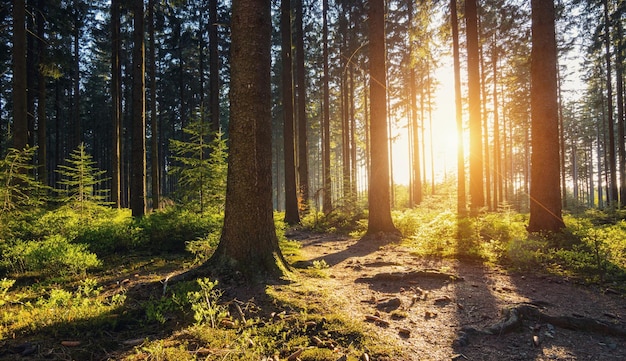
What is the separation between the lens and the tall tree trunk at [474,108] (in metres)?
12.1

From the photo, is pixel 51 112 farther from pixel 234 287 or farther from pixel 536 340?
pixel 536 340

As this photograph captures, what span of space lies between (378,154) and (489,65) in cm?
1957

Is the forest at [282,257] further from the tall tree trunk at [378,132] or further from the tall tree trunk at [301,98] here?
the tall tree trunk at [301,98]

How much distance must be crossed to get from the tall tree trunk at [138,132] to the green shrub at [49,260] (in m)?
5.11

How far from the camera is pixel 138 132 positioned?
10.6 meters

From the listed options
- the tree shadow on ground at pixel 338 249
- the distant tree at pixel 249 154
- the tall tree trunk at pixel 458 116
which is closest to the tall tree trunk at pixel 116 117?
the tree shadow on ground at pixel 338 249

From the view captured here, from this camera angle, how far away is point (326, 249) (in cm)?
891

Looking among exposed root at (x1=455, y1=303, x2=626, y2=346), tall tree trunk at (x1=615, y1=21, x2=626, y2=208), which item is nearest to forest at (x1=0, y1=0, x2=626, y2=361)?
exposed root at (x1=455, y1=303, x2=626, y2=346)

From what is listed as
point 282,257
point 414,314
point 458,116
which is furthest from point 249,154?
point 458,116

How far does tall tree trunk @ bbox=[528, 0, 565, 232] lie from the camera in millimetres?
7898

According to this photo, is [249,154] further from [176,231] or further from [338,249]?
[338,249]

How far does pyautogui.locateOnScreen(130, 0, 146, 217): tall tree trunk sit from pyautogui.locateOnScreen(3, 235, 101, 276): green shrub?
5.11 meters

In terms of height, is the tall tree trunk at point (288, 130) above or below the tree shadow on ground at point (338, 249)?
above

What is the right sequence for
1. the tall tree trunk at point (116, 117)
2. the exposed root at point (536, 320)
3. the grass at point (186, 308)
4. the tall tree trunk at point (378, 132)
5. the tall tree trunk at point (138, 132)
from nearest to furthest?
the grass at point (186, 308) < the exposed root at point (536, 320) < the tall tree trunk at point (378, 132) < the tall tree trunk at point (138, 132) < the tall tree trunk at point (116, 117)
